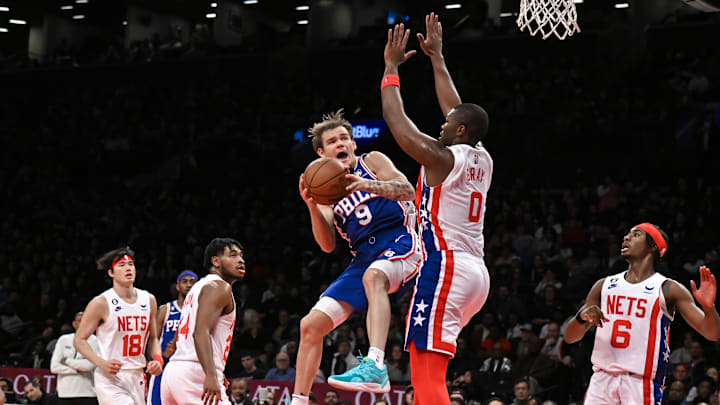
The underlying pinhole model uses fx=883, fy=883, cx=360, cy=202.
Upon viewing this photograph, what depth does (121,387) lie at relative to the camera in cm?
772

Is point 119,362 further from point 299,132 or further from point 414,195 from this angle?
point 299,132

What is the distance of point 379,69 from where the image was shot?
69.3 feet

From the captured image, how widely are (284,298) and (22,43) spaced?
18615 millimetres

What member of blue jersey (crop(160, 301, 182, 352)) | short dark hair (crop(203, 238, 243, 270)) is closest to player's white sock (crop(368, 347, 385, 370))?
short dark hair (crop(203, 238, 243, 270))

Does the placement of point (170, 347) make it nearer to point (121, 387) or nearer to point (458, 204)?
point (121, 387)

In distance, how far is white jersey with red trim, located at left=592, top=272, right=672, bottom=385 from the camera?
20.7 feet

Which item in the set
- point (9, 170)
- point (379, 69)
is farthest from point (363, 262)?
point (9, 170)

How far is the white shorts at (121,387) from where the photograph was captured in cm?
760

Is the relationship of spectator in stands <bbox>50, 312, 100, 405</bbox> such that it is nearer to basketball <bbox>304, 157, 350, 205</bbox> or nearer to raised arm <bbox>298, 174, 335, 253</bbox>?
raised arm <bbox>298, 174, 335, 253</bbox>

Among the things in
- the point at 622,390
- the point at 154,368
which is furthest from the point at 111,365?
the point at 622,390

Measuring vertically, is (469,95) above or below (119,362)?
above

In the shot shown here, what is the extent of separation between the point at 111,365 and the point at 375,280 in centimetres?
314

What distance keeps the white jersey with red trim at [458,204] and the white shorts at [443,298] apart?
0.26 ft

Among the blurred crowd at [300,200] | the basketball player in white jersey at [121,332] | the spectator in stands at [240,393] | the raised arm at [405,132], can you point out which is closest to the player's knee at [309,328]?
the raised arm at [405,132]
